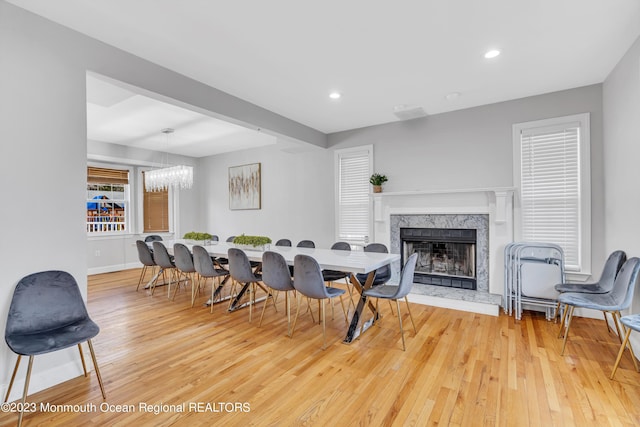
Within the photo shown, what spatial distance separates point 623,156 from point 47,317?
4970 millimetres

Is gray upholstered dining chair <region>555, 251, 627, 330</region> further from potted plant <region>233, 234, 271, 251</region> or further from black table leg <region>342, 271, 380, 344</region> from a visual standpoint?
potted plant <region>233, 234, 271, 251</region>

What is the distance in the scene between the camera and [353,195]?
534cm

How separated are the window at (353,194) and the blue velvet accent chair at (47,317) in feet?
12.6

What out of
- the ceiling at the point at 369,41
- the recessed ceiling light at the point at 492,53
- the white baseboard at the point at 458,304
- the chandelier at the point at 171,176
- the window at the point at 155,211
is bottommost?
the white baseboard at the point at 458,304

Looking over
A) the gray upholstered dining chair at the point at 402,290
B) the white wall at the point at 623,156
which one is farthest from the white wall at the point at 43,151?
the white wall at the point at 623,156

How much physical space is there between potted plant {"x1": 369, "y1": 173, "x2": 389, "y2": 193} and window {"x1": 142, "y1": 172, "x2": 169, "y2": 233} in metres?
5.12

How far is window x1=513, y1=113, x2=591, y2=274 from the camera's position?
358 centimetres

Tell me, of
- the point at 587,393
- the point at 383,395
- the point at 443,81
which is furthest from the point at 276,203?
the point at 587,393

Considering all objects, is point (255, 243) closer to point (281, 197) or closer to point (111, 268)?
point (281, 197)

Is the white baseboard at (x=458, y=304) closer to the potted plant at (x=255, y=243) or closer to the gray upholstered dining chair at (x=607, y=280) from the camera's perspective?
the gray upholstered dining chair at (x=607, y=280)

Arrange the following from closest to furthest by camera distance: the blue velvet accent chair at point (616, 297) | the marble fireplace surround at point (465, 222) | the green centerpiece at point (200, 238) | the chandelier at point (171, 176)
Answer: the blue velvet accent chair at point (616, 297), the marble fireplace surround at point (465, 222), the green centerpiece at point (200, 238), the chandelier at point (171, 176)

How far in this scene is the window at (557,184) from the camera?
141 inches

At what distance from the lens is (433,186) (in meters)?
4.57

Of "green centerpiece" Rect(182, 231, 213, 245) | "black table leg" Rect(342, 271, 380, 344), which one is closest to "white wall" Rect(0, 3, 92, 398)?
"black table leg" Rect(342, 271, 380, 344)
